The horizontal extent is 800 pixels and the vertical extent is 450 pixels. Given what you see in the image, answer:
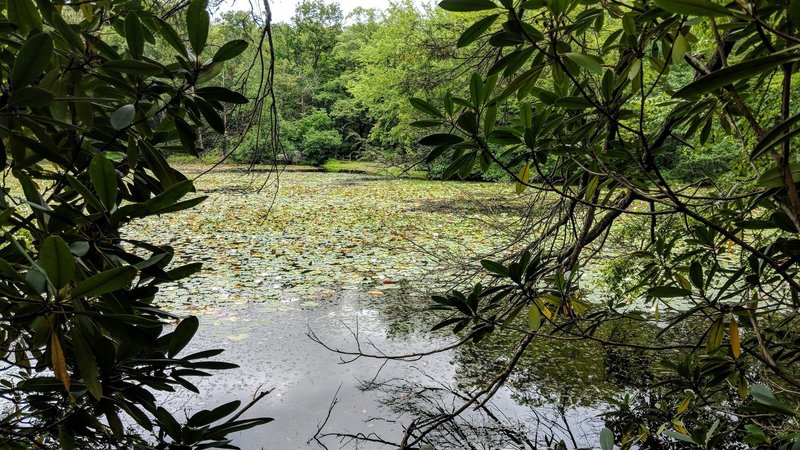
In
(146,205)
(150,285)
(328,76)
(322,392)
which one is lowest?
(322,392)

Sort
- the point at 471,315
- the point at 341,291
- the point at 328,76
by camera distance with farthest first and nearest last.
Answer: the point at 328,76
the point at 341,291
the point at 471,315

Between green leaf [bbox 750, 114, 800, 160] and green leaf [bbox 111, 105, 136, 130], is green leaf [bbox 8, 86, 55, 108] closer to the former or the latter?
green leaf [bbox 111, 105, 136, 130]

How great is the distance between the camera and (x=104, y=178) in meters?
0.49

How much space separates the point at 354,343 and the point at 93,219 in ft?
9.65

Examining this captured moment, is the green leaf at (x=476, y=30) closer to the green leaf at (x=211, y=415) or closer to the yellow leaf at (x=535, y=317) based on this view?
the yellow leaf at (x=535, y=317)

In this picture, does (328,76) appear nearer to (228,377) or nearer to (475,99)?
(228,377)

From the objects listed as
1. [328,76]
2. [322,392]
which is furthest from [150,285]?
[328,76]

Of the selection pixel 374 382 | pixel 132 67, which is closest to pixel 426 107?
pixel 132 67

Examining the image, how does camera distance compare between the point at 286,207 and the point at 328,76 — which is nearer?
the point at 286,207

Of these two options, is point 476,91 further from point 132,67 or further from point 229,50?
point 132,67

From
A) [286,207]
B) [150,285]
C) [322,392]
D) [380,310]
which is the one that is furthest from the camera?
[286,207]

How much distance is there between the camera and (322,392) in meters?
2.71

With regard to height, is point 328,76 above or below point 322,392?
above

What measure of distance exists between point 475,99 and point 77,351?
0.62 metres
